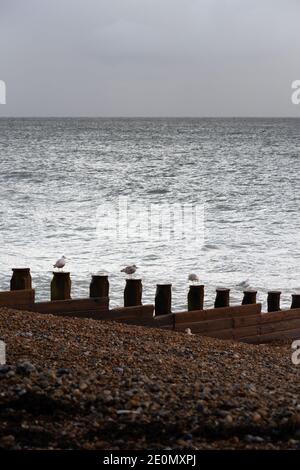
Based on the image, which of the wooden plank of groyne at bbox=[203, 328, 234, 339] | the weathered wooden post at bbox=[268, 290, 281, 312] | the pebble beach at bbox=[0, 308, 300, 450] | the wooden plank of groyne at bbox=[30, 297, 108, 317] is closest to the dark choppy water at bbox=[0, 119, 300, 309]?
the weathered wooden post at bbox=[268, 290, 281, 312]

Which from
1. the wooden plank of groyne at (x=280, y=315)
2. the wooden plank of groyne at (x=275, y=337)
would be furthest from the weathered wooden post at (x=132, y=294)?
the wooden plank of groyne at (x=280, y=315)

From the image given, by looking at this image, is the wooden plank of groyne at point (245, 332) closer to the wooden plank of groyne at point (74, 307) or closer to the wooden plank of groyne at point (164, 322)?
the wooden plank of groyne at point (164, 322)

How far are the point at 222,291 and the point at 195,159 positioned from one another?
5459 cm

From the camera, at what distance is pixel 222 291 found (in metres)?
11.2

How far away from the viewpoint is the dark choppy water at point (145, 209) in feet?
55.8

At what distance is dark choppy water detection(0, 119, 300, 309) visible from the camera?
1702 centimetres

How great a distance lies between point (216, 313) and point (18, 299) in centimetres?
251

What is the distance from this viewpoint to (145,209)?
31.3 meters

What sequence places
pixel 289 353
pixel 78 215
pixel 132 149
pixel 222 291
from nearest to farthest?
pixel 289 353 → pixel 222 291 → pixel 78 215 → pixel 132 149

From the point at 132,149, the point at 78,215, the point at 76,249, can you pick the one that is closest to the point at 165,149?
the point at 132,149

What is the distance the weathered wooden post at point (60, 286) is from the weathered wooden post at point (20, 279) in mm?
291

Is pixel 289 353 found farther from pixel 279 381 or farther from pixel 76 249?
pixel 76 249

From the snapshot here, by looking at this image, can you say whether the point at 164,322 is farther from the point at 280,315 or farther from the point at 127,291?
the point at 280,315

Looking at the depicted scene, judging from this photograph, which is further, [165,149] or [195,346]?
[165,149]
